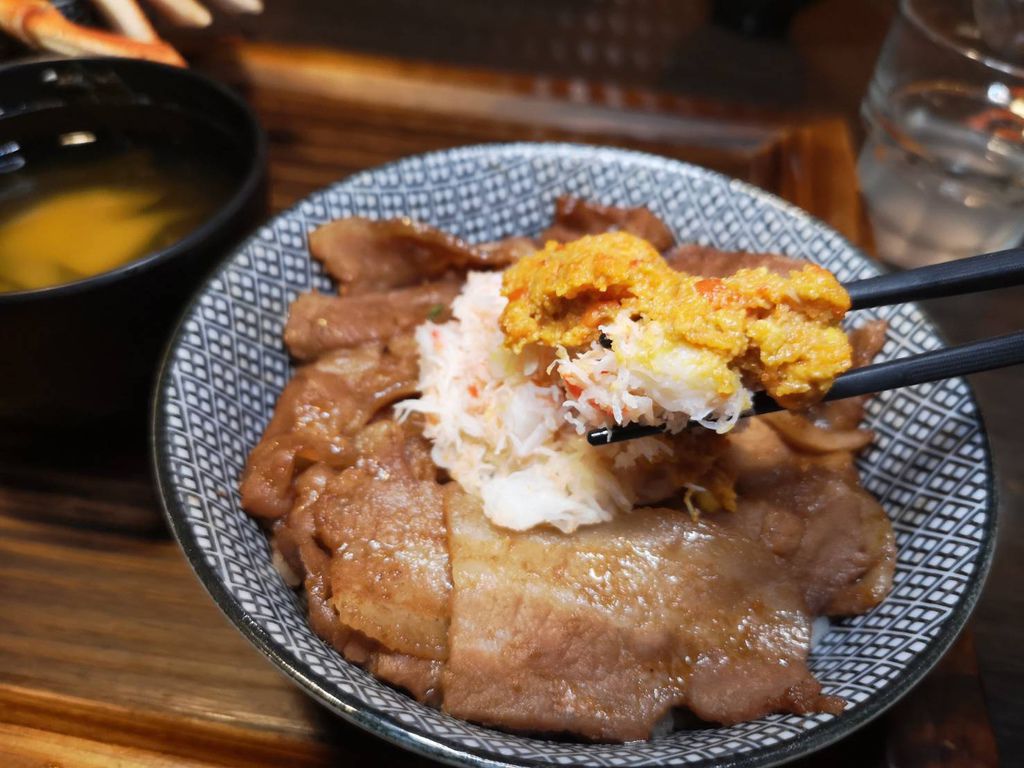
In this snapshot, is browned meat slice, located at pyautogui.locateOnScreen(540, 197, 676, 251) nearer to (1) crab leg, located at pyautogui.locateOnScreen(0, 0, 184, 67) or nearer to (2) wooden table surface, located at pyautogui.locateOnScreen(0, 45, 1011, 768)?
(2) wooden table surface, located at pyautogui.locateOnScreen(0, 45, 1011, 768)

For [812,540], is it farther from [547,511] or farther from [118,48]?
[118,48]

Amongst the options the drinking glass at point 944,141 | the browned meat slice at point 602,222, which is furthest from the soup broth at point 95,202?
the drinking glass at point 944,141

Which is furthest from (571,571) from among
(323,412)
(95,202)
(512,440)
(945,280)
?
(95,202)

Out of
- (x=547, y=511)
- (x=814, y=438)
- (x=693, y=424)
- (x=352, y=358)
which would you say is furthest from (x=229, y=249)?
(x=814, y=438)

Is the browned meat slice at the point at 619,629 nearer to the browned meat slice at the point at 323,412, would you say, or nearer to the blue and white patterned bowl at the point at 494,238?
the blue and white patterned bowl at the point at 494,238

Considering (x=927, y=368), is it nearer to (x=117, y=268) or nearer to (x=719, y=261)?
(x=719, y=261)

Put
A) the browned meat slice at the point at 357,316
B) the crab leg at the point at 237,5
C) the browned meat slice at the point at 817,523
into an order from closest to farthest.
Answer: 1. the browned meat slice at the point at 817,523
2. the browned meat slice at the point at 357,316
3. the crab leg at the point at 237,5

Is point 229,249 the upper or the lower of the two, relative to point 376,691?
upper
